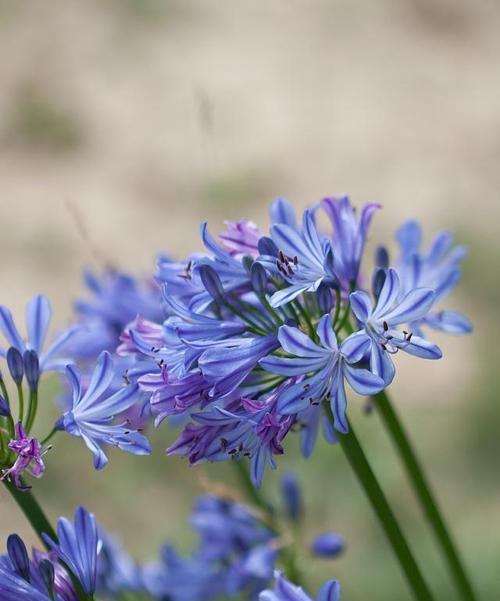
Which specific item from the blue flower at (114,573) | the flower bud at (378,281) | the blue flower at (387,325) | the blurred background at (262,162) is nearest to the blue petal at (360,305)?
the blue flower at (387,325)

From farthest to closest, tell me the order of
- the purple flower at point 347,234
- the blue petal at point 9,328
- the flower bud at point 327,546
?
1. the flower bud at point 327,546
2. the purple flower at point 347,234
3. the blue petal at point 9,328

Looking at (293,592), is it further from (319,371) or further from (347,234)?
(347,234)

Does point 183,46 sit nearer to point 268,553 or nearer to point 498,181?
point 498,181

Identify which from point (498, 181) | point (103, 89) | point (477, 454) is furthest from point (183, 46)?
point (477, 454)

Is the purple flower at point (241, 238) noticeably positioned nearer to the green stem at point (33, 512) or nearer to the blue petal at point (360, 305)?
the blue petal at point (360, 305)

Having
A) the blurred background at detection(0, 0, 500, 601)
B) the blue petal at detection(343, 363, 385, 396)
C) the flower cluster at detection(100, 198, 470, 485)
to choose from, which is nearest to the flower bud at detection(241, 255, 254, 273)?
the flower cluster at detection(100, 198, 470, 485)

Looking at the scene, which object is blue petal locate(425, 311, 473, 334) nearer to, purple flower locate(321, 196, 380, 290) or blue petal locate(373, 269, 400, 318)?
purple flower locate(321, 196, 380, 290)
